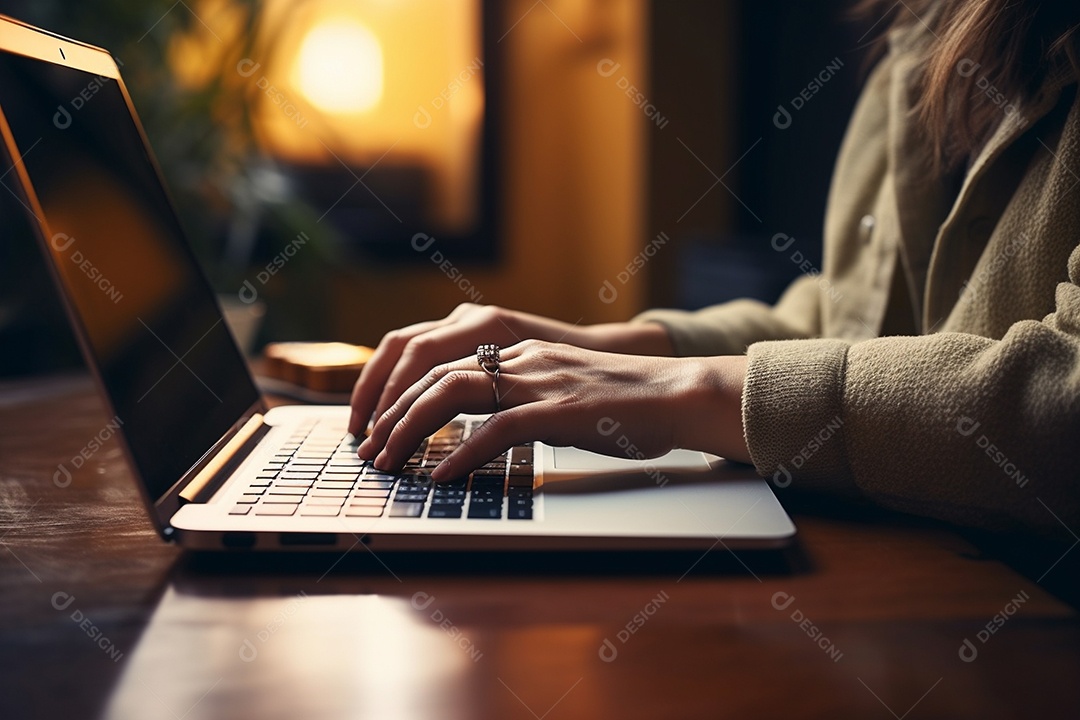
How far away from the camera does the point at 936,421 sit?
0.51 metres

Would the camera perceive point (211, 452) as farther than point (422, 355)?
No

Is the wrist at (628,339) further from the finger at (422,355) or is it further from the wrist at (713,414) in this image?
the wrist at (713,414)

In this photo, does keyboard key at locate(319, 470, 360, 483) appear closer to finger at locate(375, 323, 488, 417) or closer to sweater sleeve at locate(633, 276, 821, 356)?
finger at locate(375, 323, 488, 417)

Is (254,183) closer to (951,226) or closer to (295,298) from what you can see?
(295,298)

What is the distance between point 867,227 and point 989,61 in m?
0.31

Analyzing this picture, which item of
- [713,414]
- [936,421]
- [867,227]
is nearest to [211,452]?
[713,414]

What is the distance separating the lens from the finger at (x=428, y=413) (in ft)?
1.88

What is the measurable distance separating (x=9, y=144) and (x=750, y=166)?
2210 mm

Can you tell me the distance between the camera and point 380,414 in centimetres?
67

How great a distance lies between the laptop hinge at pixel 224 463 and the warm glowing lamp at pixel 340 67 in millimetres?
2484

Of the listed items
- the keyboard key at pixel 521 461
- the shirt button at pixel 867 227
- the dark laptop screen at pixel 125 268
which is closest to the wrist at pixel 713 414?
the keyboard key at pixel 521 461

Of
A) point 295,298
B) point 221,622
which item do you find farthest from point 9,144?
point 295,298

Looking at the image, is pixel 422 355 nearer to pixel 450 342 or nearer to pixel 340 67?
pixel 450 342

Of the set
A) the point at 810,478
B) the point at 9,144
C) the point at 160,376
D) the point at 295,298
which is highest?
the point at 9,144
